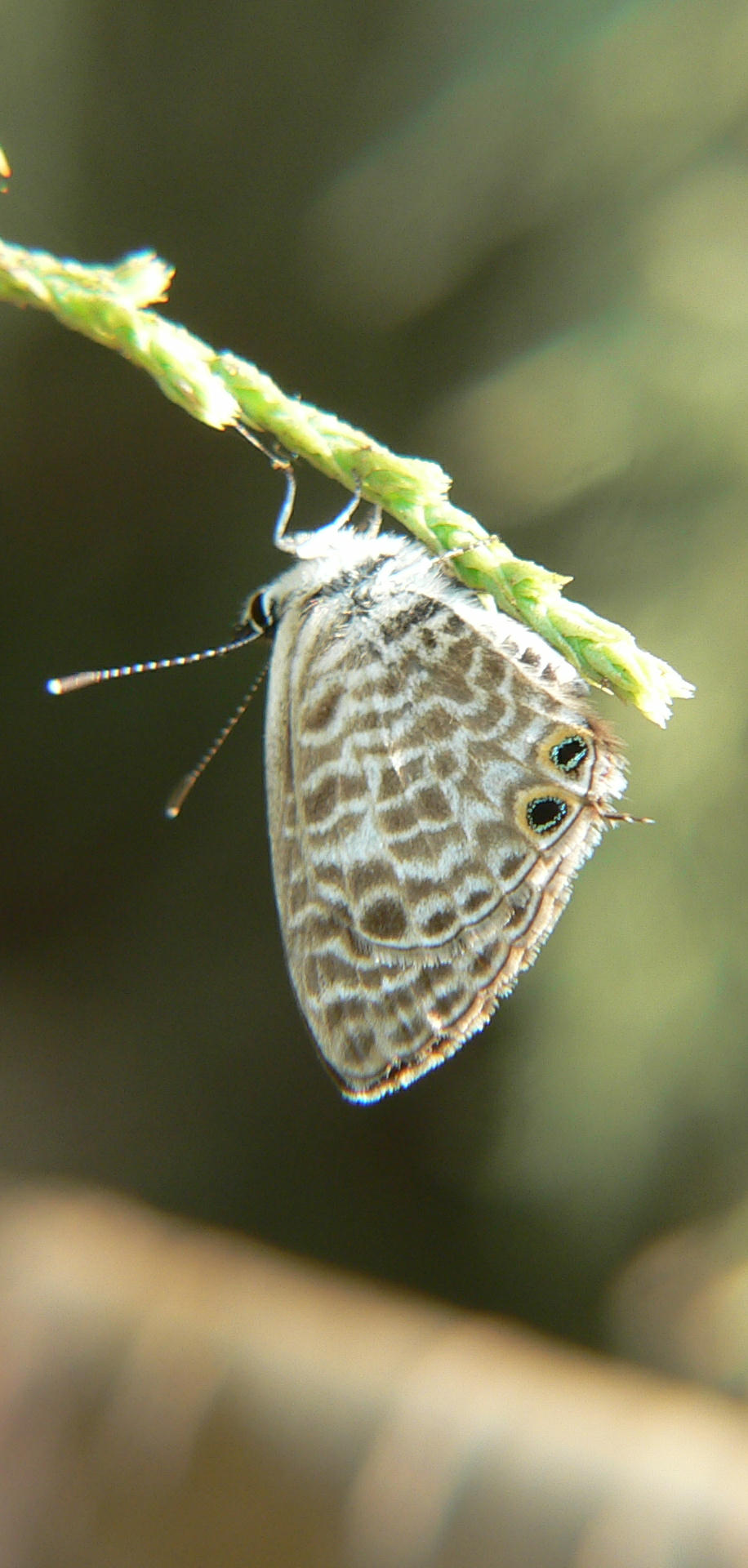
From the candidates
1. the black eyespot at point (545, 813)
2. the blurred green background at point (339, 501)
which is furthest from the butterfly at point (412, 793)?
the blurred green background at point (339, 501)

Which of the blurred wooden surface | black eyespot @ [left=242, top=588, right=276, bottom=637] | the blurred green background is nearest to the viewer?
black eyespot @ [left=242, top=588, right=276, bottom=637]

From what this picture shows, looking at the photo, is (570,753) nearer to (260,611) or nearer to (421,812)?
(421,812)

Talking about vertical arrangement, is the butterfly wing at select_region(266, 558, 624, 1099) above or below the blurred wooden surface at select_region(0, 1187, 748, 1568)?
above

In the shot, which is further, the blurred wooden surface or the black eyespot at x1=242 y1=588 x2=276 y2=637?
the blurred wooden surface

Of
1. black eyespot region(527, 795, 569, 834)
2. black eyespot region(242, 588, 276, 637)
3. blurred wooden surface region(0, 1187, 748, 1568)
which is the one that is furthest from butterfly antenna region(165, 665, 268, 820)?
blurred wooden surface region(0, 1187, 748, 1568)

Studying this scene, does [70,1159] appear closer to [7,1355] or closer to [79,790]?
[7,1355]

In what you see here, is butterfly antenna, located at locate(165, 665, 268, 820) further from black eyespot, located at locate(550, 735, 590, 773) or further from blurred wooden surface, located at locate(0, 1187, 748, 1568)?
blurred wooden surface, located at locate(0, 1187, 748, 1568)
